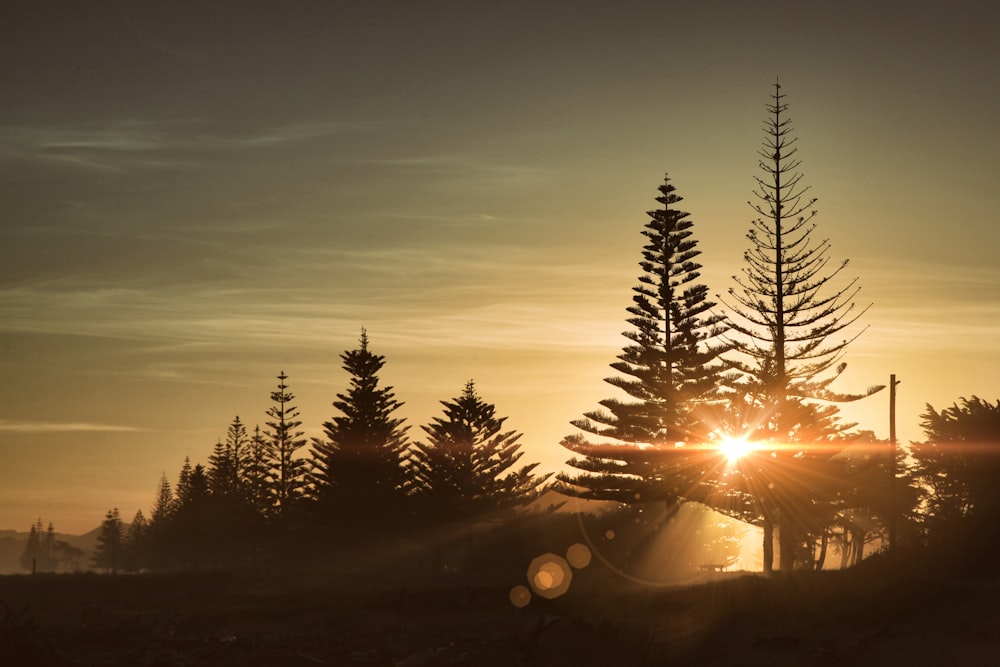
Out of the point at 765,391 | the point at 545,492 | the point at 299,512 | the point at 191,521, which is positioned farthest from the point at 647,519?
the point at 191,521

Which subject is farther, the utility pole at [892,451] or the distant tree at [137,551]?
the distant tree at [137,551]

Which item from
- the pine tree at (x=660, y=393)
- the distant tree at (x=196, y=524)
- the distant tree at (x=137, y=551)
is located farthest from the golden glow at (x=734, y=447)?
the distant tree at (x=137, y=551)

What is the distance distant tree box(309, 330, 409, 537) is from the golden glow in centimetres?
1858

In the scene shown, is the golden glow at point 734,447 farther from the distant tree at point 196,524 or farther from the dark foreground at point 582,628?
the distant tree at point 196,524

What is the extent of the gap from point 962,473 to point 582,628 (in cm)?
2309

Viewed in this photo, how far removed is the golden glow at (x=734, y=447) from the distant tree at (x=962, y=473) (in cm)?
675

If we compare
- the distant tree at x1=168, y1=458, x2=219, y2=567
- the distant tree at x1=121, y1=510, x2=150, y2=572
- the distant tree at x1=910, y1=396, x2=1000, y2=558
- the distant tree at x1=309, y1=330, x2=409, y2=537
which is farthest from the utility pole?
the distant tree at x1=121, y1=510, x2=150, y2=572

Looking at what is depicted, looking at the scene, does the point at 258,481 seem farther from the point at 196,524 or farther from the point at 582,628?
the point at 582,628

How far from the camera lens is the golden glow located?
49750 mm

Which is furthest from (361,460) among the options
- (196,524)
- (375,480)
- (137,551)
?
(137,551)

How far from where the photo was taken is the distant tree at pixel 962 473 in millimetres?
40344

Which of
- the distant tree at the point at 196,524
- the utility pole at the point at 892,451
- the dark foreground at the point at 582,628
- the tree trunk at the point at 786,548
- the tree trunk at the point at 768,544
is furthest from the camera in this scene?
the distant tree at the point at 196,524

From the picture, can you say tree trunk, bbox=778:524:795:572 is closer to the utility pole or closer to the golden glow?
the golden glow

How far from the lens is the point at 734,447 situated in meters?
50.4
